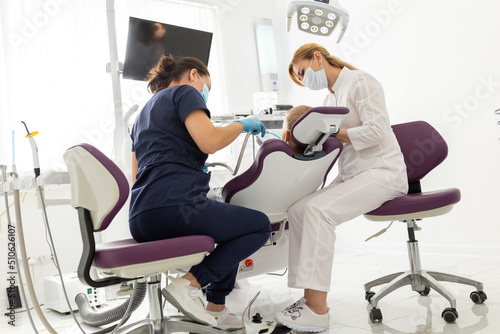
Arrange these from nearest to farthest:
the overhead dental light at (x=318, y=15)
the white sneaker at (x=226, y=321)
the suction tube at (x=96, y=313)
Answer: the white sneaker at (x=226, y=321), the suction tube at (x=96, y=313), the overhead dental light at (x=318, y=15)

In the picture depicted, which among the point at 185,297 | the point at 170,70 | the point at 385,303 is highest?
the point at 170,70

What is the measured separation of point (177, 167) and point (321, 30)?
1510mm

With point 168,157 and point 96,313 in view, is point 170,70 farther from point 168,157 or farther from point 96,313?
point 96,313

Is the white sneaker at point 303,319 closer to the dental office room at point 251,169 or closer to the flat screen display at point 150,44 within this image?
the dental office room at point 251,169

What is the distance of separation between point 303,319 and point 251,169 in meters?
0.65

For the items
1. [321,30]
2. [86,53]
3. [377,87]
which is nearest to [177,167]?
[377,87]

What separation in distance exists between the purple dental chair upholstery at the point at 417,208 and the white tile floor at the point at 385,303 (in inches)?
2.8

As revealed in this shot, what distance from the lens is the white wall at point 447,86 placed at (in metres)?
3.13

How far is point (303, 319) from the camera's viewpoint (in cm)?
187

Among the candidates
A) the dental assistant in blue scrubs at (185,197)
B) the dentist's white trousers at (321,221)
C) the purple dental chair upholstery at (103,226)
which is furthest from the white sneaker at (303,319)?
the purple dental chair upholstery at (103,226)

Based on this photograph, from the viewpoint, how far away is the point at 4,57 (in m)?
3.36

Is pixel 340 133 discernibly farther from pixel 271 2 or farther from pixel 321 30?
pixel 271 2

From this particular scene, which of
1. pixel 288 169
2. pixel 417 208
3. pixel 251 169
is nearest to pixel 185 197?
pixel 251 169

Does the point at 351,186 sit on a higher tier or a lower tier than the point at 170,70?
lower
